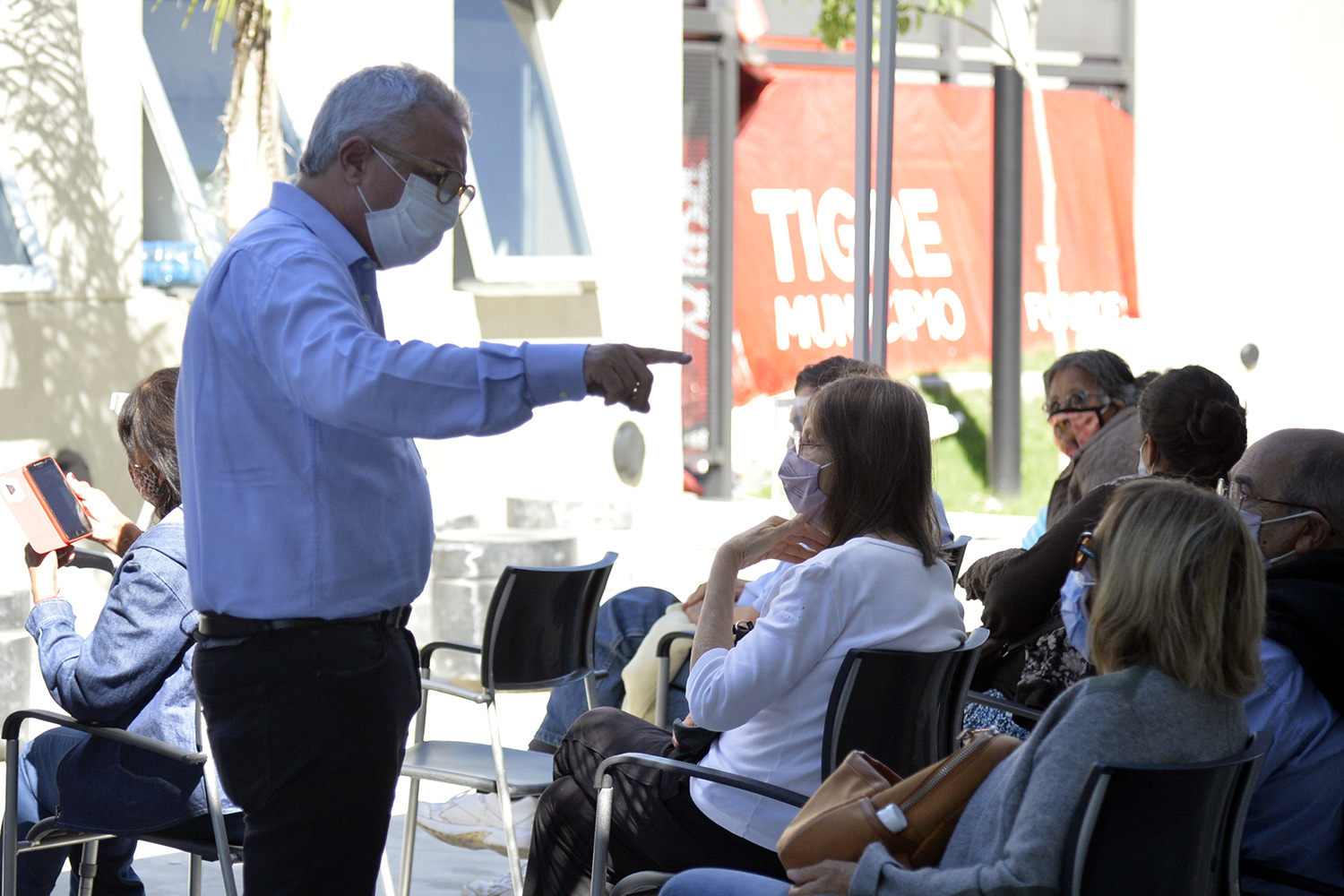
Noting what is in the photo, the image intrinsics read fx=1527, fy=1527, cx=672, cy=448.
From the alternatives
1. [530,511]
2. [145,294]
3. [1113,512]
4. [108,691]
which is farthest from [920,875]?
[530,511]

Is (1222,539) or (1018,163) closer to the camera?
Result: (1222,539)

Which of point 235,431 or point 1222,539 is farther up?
point 235,431

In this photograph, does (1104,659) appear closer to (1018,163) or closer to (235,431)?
(235,431)

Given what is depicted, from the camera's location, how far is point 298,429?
192 cm

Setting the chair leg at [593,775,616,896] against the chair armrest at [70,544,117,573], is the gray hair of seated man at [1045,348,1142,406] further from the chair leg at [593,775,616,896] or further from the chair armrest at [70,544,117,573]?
the chair armrest at [70,544,117,573]

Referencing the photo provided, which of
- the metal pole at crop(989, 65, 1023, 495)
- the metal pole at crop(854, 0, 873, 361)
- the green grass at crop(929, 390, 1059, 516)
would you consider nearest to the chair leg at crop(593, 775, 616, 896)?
the metal pole at crop(854, 0, 873, 361)

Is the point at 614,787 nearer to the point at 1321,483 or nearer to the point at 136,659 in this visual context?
the point at 136,659

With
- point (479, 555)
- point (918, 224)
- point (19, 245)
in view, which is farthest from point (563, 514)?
point (918, 224)

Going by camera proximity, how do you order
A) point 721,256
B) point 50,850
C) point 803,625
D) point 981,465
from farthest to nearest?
point 981,465
point 721,256
point 50,850
point 803,625

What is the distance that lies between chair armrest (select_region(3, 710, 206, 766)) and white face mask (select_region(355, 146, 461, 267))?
1010mm

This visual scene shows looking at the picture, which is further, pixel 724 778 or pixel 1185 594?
pixel 724 778

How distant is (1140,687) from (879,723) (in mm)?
578

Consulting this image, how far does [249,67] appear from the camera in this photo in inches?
243

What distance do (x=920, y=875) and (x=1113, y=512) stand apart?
542 millimetres
